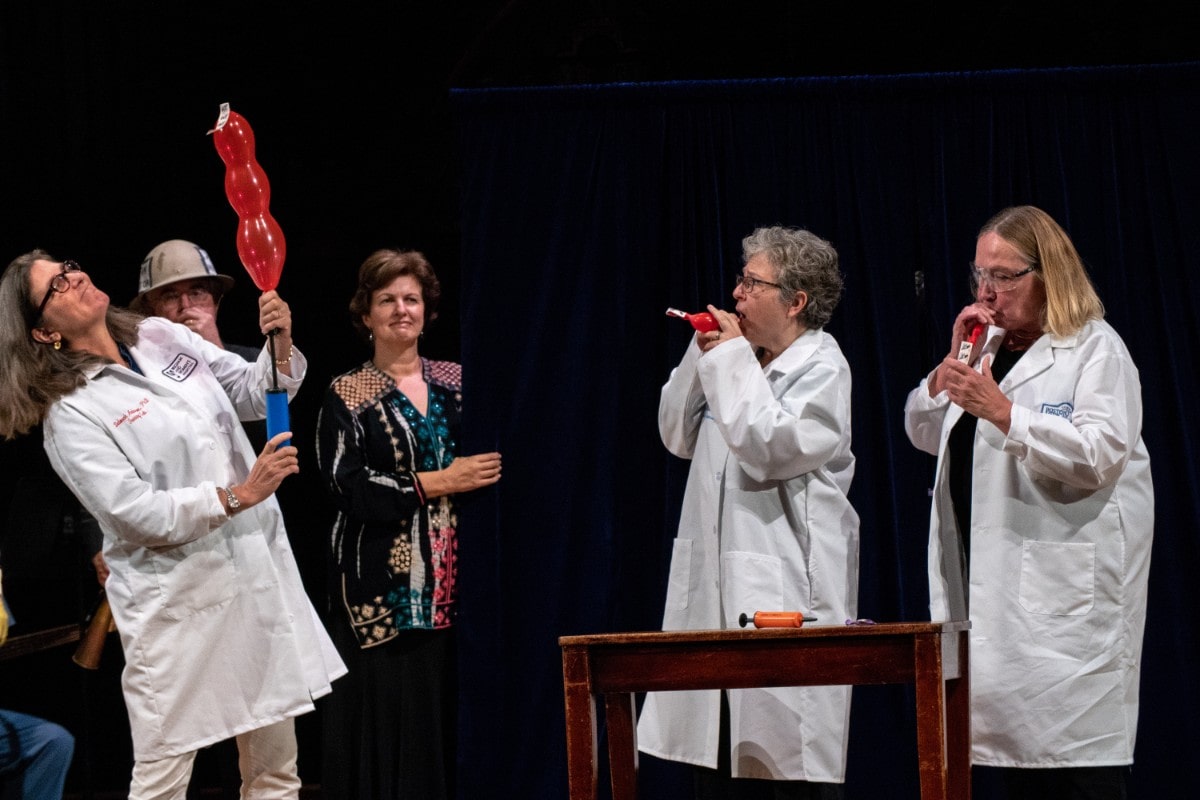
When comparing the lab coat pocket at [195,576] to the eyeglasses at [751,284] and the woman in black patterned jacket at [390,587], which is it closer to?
the woman in black patterned jacket at [390,587]

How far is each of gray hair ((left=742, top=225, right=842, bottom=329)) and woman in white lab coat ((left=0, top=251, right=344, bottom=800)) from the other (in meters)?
1.23

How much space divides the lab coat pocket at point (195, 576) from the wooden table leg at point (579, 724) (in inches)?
46.1

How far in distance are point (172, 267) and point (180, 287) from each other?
7 centimetres

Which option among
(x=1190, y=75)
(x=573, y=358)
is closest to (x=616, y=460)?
(x=573, y=358)

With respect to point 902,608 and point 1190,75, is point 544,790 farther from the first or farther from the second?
point 1190,75

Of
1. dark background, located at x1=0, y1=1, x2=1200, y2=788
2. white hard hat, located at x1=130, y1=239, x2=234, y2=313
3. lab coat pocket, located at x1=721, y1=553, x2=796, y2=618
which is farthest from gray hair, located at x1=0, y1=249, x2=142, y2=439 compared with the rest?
lab coat pocket, located at x1=721, y1=553, x2=796, y2=618

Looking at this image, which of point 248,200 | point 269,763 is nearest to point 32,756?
point 269,763

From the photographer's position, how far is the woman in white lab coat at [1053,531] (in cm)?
266

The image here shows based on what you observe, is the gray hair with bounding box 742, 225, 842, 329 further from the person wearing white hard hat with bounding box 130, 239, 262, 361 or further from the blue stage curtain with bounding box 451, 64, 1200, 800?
the person wearing white hard hat with bounding box 130, 239, 262, 361

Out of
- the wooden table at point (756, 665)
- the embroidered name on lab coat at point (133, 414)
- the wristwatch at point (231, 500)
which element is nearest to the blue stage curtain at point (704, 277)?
the wristwatch at point (231, 500)

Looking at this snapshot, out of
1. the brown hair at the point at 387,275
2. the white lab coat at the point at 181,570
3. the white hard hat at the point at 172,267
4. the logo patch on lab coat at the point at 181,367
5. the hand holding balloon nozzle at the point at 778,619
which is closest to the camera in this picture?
the hand holding balloon nozzle at the point at 778,619

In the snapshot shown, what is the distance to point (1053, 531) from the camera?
2.73 meters

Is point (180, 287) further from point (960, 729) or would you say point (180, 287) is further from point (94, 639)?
point (960, 729)

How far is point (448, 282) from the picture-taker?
468cm
